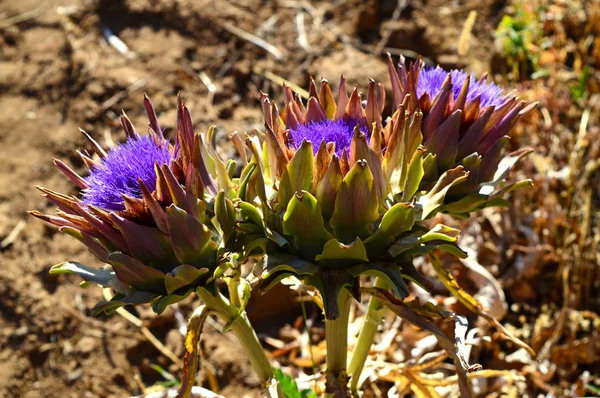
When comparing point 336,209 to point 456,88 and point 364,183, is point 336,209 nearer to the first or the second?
point 364,183

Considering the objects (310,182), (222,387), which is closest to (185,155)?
(310,182)

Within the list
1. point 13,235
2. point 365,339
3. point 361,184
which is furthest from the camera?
point 13,235

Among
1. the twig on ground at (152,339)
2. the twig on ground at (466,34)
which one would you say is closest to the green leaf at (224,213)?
the twig on ground at (152,339)

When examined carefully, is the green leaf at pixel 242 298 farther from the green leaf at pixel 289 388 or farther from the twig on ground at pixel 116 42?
the twig on ground at pixel 116 42

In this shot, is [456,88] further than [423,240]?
Yes

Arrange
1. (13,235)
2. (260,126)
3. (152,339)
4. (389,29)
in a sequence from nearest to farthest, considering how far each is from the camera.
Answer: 1. (152,339)
2. (13,235)
3. (260,126)
4. (389,29)

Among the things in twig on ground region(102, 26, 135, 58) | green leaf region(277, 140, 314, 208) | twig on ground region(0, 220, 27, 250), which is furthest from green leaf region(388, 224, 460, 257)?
twig on ground region(102, 26, 135, 58)

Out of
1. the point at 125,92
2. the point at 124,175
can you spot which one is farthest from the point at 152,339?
the point at 125,92

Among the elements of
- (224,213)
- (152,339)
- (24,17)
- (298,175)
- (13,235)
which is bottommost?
(152,339)
